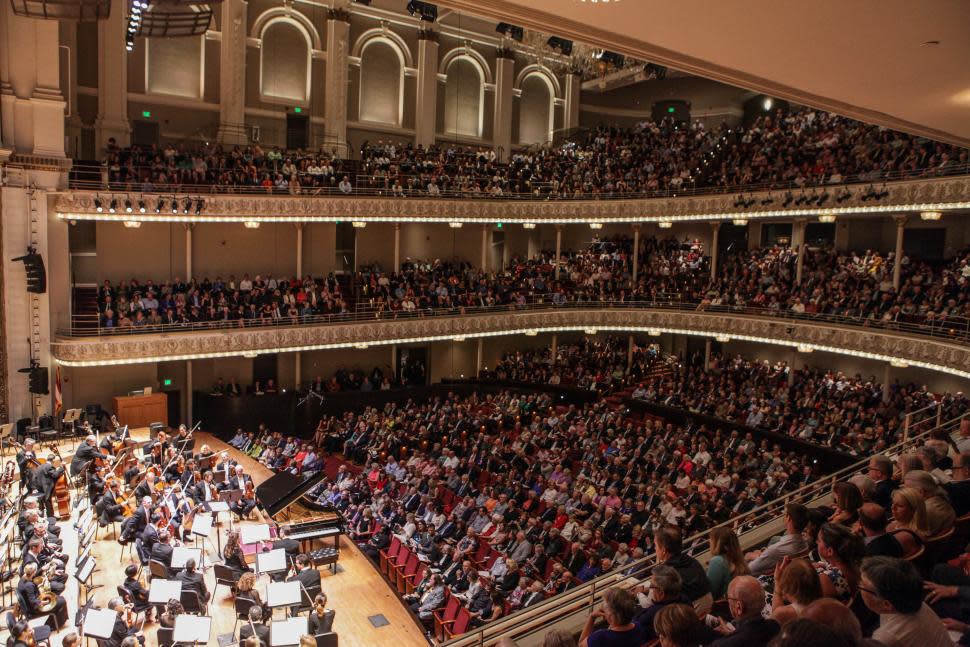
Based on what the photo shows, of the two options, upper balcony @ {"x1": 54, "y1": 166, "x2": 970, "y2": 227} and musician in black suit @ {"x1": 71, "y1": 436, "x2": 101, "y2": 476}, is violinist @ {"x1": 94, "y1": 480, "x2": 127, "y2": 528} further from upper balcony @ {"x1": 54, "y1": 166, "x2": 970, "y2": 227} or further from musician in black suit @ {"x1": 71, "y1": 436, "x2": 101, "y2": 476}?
upper balcony @ {"x1": 54, "y1": 166, "x2": 970, "y2": 227}

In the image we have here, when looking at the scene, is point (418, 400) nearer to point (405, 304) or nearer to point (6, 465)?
point (405, 304)

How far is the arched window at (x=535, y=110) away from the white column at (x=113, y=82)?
15.8 metres

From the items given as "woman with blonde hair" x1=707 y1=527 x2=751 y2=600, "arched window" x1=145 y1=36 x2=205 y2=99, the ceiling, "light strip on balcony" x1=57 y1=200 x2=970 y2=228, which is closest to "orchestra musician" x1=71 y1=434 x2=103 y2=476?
"light strip on balcony" x1=57 y1=200 x2=970 y2=228

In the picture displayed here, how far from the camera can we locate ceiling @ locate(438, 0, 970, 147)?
329cm

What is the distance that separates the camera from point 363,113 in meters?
26.0

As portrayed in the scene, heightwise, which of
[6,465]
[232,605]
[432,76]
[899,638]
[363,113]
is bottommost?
[232,605]

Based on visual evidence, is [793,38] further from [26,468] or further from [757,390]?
[757,390]

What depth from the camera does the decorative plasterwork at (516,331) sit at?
1702 cm

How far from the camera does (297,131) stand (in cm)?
2433

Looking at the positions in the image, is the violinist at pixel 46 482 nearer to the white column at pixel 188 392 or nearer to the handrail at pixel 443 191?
the handrail at pixel 443 191

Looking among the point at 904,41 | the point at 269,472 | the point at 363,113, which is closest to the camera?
the point at 904,41

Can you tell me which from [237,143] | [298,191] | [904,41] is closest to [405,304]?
[298,191]

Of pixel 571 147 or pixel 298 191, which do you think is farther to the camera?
pixel 571 147

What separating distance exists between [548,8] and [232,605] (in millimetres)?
9860
